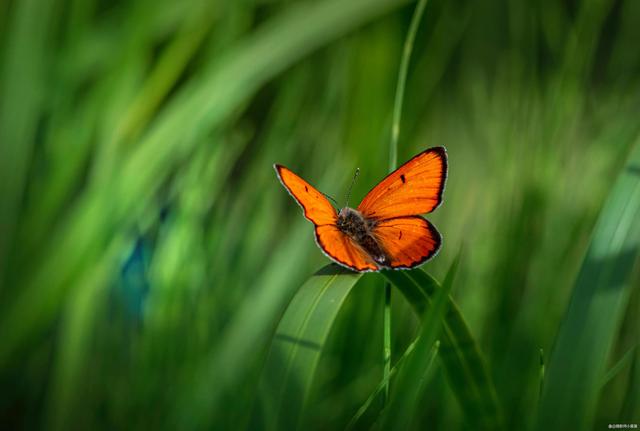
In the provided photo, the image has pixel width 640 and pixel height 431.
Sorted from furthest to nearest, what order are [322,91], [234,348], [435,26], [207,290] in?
[322,91] < [435,26] < [207,290] < [234,348]

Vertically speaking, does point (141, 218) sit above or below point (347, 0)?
below

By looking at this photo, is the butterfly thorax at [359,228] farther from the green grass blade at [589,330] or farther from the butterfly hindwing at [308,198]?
the green grass blade at [589,330]

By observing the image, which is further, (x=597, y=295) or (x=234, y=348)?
(x=234, y=348)

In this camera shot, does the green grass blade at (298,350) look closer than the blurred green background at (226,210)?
Yes

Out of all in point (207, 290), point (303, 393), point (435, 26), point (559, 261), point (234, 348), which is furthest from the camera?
point (435, 26)

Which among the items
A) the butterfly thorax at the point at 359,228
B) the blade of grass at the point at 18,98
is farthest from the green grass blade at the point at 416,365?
the blade of grass at the point at 18,98

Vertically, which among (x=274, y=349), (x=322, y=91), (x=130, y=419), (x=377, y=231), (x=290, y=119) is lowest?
(x=130, y=419)

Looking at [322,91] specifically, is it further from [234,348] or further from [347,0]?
[234,348]

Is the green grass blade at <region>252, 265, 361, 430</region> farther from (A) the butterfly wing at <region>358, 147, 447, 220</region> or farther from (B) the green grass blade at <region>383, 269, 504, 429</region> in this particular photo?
(A) the butterfly wing at <region>358, 147, 447, 220</region>

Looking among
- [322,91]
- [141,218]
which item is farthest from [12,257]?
[322,91]
